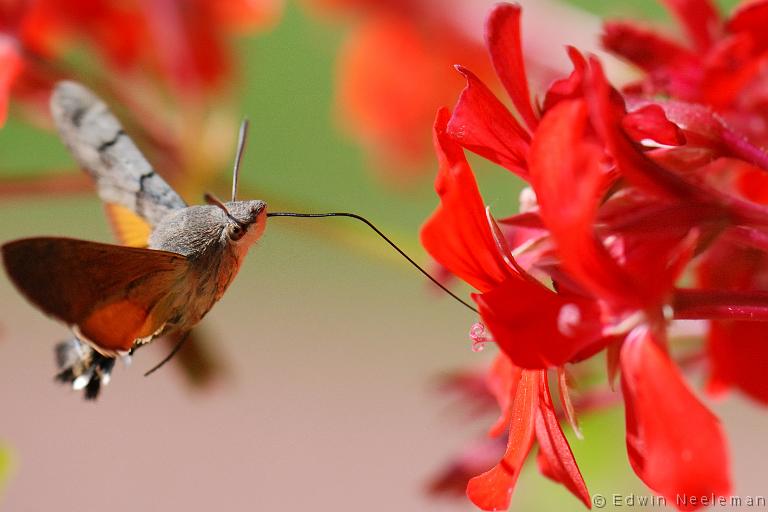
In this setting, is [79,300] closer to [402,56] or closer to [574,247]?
[574,247]

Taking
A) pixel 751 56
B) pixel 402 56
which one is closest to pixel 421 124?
pixel 402 56

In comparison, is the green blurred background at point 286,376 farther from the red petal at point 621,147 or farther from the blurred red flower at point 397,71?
the red petal at point 621,147

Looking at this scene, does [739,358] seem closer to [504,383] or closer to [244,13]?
[504,383]

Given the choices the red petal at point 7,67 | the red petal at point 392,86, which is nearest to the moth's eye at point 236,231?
the red petal at point 7,67

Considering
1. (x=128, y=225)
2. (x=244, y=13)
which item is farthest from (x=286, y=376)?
(x=128, y=225)

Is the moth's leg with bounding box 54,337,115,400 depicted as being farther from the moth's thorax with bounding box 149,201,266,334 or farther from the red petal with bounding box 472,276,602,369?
the red petal with bounding box 472,276,602,369
